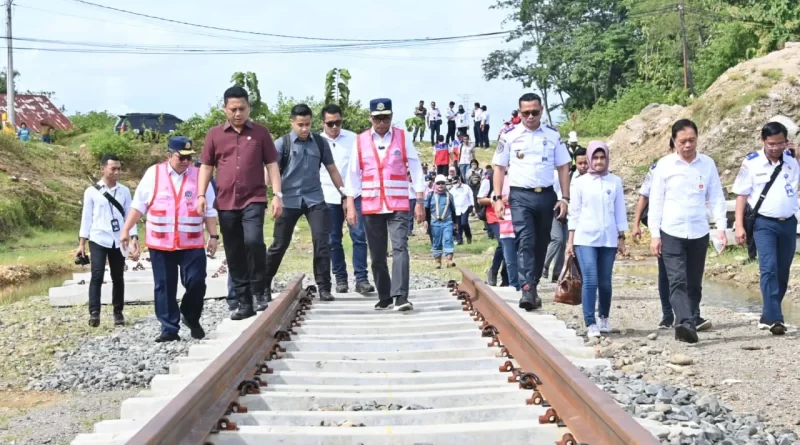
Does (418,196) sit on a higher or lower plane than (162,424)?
higher

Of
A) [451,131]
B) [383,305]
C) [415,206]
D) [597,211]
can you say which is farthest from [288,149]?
[451,131]

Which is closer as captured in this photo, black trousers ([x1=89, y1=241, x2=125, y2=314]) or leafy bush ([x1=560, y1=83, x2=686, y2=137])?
black trousers ([x1=89, y1=241, x2=125, y2=314])

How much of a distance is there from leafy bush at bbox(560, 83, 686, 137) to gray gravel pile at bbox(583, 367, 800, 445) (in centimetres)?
4015

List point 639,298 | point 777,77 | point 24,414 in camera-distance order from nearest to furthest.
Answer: point 24,414
point 639,298
point 777,77

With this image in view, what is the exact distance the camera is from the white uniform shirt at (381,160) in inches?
332

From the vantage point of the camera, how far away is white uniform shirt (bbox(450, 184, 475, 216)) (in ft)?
68.7

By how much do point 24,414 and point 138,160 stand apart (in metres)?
34.8

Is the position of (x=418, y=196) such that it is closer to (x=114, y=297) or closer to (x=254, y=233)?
(x=254, y=233)

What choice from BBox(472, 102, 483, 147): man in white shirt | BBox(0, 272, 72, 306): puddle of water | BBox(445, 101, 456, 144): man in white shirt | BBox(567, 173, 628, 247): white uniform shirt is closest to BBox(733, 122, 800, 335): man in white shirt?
BBox(567, 173, 628, 247): white uniform shirt

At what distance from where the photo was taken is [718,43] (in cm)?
3972

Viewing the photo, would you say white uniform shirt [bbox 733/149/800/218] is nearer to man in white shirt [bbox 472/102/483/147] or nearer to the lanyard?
the lanyard

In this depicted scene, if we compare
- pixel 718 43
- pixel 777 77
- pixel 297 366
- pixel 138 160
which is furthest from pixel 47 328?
pixel 718 43

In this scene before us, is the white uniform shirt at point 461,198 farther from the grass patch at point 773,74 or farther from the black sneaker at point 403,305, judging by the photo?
the grass patch at point 773,74

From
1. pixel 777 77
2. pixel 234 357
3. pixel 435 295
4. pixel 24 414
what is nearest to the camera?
pixel 234 357
